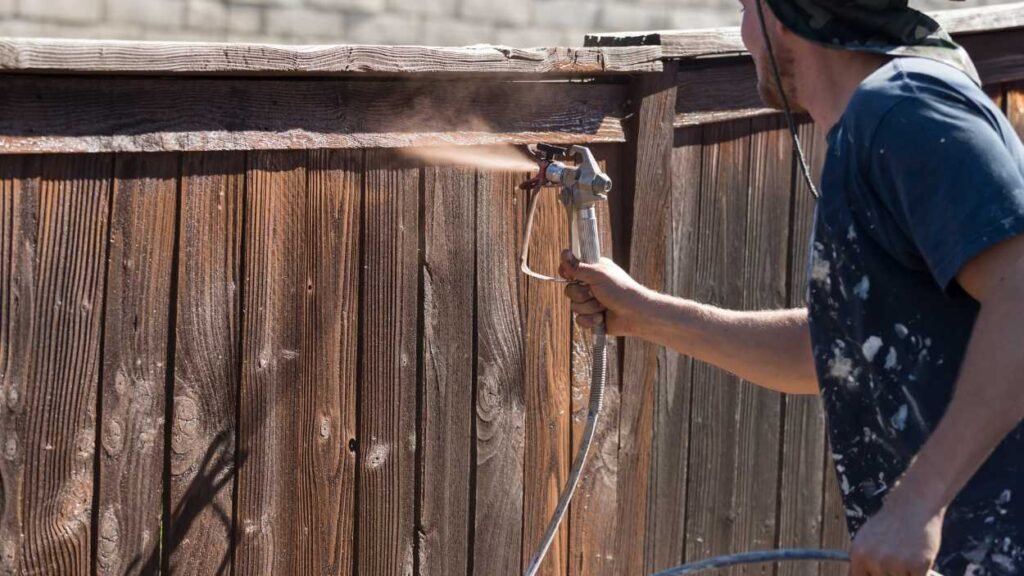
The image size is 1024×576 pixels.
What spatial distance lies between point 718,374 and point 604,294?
92 cm

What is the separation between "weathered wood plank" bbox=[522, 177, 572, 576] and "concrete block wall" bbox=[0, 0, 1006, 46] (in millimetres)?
4836

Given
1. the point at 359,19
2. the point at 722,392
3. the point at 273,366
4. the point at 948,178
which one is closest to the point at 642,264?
the point at 722,392

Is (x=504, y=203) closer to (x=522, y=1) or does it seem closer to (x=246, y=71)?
(x=246, y=71)

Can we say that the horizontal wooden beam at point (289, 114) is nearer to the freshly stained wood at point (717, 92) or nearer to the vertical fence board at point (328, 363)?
the vertical fence board at point (328, 363)

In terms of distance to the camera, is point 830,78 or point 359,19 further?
point 359,19

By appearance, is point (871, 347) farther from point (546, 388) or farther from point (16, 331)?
point (16, 331)

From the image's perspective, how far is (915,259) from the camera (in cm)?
197

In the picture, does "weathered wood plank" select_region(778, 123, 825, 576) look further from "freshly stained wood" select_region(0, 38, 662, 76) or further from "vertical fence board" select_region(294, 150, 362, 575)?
"vertical fence board" select_region(294, 150, 362, 575)

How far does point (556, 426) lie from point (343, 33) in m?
5.23

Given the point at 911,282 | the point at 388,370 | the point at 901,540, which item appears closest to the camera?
the point at 901,540

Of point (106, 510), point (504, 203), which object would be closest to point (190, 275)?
point (106, 510)

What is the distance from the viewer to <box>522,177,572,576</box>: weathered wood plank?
304cm

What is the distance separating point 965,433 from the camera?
179 centimetres

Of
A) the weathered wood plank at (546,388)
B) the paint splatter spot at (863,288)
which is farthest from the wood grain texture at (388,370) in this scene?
the paint splatter spot at (863,288)
